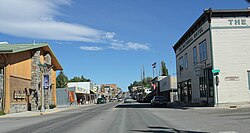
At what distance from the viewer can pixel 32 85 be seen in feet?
133

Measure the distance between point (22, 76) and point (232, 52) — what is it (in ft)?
75.9

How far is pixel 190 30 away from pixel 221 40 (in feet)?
29.8

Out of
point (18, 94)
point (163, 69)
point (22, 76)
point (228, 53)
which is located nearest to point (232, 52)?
point (228, 53)

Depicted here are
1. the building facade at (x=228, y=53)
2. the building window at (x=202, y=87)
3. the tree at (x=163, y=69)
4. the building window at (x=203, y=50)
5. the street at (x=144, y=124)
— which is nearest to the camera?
the street at (x=144, y=124)

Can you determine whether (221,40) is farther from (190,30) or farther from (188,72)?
(188,72)

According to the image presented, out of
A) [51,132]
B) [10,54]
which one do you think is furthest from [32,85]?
[51,132]

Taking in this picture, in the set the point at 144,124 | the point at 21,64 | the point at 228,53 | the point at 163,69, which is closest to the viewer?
the point at 144,124

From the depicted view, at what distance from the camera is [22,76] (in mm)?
37000

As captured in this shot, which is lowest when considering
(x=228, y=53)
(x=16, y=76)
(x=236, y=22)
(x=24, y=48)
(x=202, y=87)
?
(x=202, y=87)

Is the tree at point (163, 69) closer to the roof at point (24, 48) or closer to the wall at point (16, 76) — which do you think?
the roof at point (24, 48)

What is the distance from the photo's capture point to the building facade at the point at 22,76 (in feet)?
105

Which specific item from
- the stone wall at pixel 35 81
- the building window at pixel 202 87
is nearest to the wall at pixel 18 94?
the stone wall at pixel 35 81

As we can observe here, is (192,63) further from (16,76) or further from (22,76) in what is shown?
(16,76)

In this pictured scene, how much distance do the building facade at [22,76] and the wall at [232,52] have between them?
2004cm
